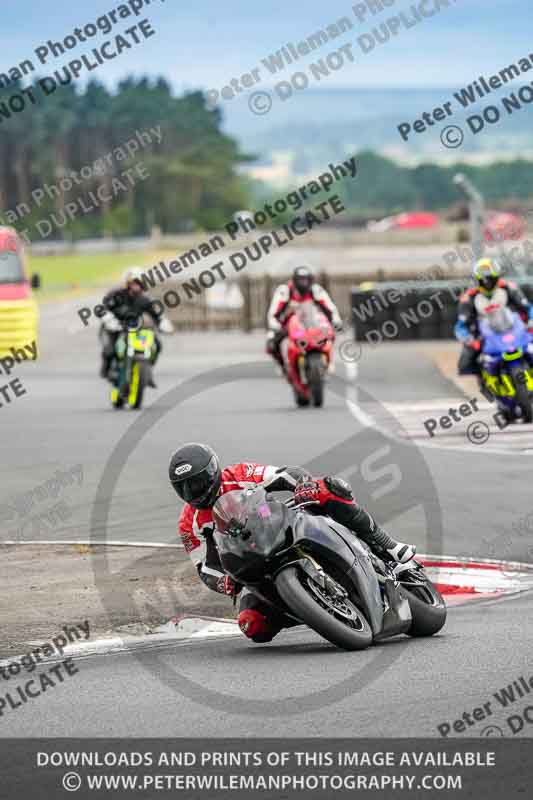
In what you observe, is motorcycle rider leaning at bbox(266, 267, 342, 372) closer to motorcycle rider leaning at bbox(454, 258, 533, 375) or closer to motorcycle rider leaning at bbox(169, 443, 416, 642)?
motorcycle rider leaning at bbox(454, 258, 533, 375)

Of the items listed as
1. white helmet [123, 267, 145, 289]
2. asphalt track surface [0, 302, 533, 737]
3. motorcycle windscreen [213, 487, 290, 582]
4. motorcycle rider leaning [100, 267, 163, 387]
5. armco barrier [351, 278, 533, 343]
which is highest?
white helmet [123, 267, 145, 289]

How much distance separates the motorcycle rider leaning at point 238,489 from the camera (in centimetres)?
918

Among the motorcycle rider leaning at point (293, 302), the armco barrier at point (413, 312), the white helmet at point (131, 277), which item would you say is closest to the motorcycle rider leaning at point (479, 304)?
the motorcycle rider leaning at point (293, 302)

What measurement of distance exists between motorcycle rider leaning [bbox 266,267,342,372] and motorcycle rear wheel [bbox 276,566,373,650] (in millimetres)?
15999

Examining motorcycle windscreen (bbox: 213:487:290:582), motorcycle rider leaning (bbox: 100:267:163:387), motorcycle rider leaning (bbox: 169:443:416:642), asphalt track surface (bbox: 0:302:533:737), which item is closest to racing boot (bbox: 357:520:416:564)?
motorcycle rider leaning (bbox: 169:443:416:642)

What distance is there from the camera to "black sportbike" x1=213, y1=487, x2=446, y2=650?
Answer: 342 inches

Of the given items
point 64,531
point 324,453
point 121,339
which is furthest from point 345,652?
point 121,339

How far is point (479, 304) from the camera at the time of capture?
21516 millimetres

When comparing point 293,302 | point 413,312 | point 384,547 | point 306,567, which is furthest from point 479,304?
point 413,312

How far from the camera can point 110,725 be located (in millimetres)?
7590

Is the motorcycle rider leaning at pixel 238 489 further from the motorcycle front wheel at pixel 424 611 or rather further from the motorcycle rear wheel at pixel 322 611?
the motorcycle rear wheel at pixel 322 611

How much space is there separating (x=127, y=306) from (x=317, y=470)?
847 centimetres
